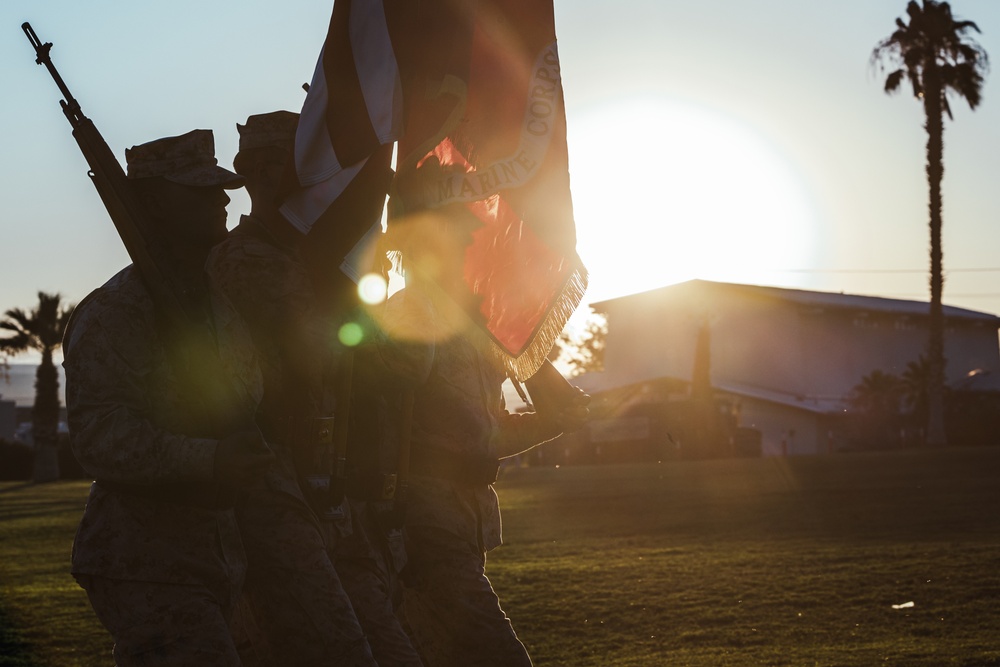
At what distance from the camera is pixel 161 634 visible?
13.8 ft

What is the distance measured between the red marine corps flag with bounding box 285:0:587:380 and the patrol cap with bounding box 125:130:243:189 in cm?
71

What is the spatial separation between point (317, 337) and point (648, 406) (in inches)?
Result: 1987

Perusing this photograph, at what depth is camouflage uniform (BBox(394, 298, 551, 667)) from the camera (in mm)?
5477

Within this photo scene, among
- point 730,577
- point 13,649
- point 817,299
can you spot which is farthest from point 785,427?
point 13,649

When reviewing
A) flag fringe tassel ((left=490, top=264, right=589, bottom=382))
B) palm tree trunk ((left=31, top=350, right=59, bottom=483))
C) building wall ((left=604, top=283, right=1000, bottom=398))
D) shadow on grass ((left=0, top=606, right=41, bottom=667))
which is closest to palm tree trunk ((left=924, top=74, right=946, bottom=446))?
building wall ((left=604, top=283, right=1000, bottom=398))

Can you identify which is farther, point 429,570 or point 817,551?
point 817,551

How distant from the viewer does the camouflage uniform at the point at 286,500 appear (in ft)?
15.6

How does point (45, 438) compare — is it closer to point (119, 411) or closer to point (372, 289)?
point (372, 289)

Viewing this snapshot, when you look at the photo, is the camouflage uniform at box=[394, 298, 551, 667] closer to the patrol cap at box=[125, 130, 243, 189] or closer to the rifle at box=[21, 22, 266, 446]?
the rifle at box=[21, 22, 266, 446]

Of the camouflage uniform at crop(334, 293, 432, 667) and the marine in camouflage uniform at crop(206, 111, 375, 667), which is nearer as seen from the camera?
the marine in camouflage uniform at crop(206, 111, 375, 667)

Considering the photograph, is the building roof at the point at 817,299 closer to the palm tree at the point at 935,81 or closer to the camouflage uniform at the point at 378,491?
the palm tree at the point at 935,81

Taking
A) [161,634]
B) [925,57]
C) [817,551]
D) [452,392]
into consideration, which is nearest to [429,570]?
[452,392]

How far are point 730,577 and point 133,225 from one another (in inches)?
451

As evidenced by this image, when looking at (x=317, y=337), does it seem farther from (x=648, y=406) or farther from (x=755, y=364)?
(x=755, y=364)
